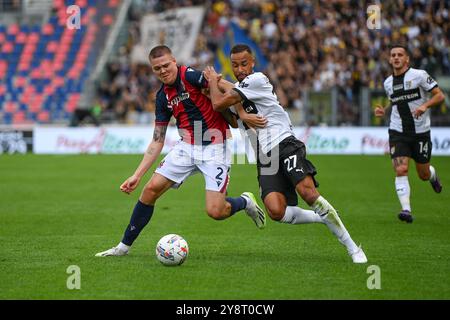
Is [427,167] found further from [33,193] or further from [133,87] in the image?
[133,87]

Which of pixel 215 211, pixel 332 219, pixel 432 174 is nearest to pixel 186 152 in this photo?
pixel 215 211

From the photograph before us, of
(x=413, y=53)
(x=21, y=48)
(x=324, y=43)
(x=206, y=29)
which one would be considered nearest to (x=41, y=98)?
(x=21, y=48)

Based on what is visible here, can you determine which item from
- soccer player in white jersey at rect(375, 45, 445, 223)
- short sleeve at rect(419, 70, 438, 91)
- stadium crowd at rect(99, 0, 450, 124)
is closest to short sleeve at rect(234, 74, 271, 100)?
soccer player in white jersey at rect(375, 45, 445, 223)

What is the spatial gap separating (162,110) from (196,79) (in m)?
0.61

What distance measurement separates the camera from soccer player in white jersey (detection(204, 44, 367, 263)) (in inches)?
339

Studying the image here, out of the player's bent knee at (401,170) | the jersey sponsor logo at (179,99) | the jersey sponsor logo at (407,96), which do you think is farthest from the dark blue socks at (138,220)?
the jersey sponsor logo at (407,96)

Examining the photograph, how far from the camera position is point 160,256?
8.57 metres

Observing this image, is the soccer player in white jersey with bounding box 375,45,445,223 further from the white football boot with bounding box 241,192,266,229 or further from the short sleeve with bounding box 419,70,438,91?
the white football boot with bounding box 241,192,266,229

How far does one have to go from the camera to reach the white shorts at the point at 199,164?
9211 mm

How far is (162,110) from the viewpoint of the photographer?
368 inches

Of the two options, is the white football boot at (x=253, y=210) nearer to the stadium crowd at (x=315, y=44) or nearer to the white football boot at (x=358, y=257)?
the white football boot at (x=358, y=257)

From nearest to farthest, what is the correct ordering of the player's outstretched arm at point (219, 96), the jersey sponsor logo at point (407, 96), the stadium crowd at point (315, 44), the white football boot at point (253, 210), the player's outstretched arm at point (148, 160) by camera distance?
1. the player's outstretched arm at point (219, 96)
2. the player's outstretched arm at point (148, 160)
3. the white football boot at point (253, 210)
4. the jersey sponsor logo at point (407, 96)
5. the stadium crowd at point (315, 44)

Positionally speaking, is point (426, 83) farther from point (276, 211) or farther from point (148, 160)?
point (148, 160)

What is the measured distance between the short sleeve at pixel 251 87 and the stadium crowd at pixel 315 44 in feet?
67.5
